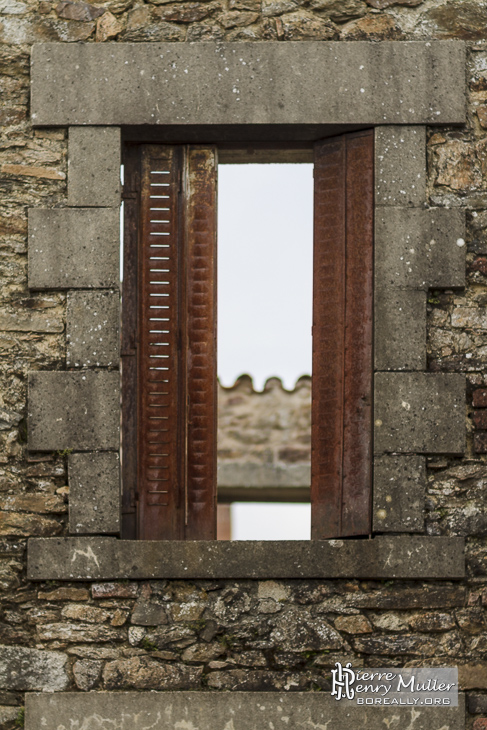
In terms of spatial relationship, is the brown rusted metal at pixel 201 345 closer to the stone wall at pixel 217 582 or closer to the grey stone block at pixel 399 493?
the stone wall at pixel 217 582

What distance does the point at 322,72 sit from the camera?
4625mm

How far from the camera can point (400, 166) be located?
4590 mm

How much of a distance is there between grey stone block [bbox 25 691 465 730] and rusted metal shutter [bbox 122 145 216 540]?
765 mm

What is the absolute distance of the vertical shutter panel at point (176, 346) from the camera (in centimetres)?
467

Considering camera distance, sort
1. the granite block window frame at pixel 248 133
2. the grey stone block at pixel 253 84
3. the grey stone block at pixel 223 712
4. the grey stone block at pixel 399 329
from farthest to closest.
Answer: the grey stone block at pixel 253 84
the grey stone block at pixel 399 329
the granite block window frame at pixel 248 133
the grey stone block at pixel 223 712

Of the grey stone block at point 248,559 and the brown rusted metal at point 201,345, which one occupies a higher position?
the brown rusted metal at point 201,345

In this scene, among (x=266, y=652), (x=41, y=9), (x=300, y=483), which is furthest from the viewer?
(x=300, y=483)

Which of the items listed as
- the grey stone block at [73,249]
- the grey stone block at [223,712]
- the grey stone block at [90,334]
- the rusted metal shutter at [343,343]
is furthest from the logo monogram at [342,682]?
the grey stone block at [73,249]

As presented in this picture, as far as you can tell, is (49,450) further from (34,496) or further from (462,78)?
(462,78)

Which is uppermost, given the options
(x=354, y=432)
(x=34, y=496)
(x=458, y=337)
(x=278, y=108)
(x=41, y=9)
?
(x=41, y=9)

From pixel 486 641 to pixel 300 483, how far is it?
6.73 metres

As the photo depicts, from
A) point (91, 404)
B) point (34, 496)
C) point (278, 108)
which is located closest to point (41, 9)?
point (278, 108)

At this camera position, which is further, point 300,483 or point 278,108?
point 300,483

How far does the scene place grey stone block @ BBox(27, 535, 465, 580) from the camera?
438 cm
